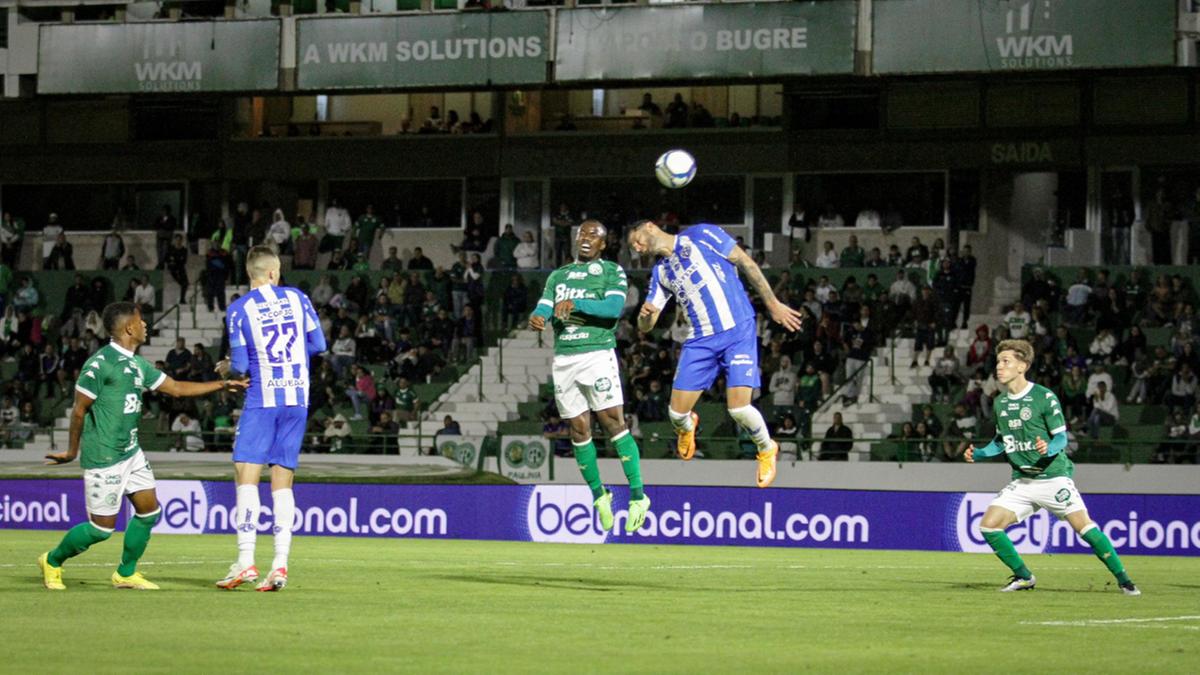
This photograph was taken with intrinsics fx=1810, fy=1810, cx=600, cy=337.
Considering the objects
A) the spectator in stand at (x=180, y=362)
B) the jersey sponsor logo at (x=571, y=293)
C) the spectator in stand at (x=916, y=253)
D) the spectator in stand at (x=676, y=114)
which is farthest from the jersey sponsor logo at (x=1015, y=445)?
the spectator in stand at (x=676, y=114)

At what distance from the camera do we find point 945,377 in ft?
110

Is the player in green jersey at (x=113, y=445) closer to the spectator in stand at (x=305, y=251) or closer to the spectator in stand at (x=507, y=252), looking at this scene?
the spectator in stand at (x=507, y=252)

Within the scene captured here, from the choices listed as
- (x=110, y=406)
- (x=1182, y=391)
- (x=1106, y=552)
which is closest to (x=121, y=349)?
(x=110, y=406)

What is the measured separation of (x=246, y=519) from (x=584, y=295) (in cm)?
364

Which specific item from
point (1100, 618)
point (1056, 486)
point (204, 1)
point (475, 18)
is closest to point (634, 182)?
point (475, 18)

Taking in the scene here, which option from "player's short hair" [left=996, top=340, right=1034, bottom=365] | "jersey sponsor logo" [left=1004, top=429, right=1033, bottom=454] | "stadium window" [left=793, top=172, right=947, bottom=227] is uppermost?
"stadium window" [left=793, top=172, right=947, bottom=227]

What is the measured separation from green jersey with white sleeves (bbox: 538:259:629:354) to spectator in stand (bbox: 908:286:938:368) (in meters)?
19.8

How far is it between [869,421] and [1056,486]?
18618 mm

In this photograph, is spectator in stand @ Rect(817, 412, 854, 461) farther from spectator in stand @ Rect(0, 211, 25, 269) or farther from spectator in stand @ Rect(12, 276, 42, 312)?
spectator in stand @ Rect(0, 211, 25, 269)

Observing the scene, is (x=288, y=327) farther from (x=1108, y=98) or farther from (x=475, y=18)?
(x=1108, y=98)

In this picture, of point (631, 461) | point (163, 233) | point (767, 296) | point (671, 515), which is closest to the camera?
point (767, 296)

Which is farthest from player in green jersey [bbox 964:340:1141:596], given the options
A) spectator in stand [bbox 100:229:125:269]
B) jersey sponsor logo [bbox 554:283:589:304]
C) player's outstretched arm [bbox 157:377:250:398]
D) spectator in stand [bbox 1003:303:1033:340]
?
spectator in stand [bbox 100:229:125:269]

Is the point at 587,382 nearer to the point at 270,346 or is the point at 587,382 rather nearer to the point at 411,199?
the point at 270,346

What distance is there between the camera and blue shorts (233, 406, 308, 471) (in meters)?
13.1
